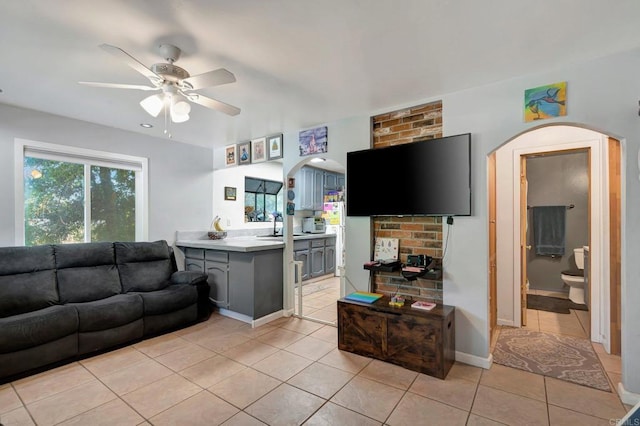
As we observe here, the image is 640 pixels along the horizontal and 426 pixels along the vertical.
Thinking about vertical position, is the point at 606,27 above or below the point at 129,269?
above

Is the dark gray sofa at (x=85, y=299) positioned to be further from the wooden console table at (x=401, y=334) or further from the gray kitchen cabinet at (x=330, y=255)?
the gray kitchen cabinet at (x=330, y=255)

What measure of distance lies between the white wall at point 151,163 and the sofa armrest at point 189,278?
2.33 ft

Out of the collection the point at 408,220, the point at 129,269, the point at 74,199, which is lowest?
the point at 129,269

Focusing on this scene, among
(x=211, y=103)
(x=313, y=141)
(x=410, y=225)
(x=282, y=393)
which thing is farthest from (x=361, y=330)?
(x=211, y=103)

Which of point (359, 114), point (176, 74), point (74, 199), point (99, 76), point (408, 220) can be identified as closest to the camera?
point (176, 74)

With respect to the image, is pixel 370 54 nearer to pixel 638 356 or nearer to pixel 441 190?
pixel 441 190

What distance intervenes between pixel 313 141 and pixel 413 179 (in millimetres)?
1357

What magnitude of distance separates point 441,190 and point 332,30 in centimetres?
160

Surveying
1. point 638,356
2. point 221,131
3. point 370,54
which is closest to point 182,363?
point 221,131

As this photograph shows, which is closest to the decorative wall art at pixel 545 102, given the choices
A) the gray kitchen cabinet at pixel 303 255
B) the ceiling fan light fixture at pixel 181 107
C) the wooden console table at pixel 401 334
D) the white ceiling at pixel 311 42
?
the white ceiling at pixel 311 42

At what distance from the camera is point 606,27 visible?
175 centimetres

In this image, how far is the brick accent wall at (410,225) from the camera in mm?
2834

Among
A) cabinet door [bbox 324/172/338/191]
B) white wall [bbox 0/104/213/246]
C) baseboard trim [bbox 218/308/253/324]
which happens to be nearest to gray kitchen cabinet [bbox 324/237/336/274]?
cabinet door [bbox 324/172/338/191]

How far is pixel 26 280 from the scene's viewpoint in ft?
9.25
